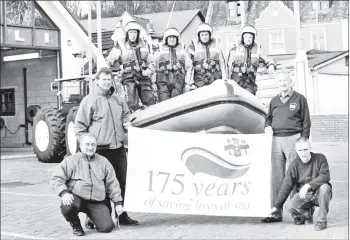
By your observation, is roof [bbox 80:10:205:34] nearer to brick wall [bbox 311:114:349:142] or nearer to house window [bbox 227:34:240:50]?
house window [bbox 227:34:240:50]

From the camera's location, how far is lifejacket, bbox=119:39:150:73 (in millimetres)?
8883

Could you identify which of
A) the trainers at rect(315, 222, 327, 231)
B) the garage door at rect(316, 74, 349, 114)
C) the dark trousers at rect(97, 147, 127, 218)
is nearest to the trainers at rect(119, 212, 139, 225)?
the dark trousers at rect(97, 147, 127, 218)

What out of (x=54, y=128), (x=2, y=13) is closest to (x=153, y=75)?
(x=54, y=128)

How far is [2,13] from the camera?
1905 cm

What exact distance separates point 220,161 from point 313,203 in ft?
3.50

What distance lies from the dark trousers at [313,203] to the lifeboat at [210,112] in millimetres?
1500

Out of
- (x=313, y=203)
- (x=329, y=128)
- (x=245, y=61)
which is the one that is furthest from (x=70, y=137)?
(x=329, y=128)

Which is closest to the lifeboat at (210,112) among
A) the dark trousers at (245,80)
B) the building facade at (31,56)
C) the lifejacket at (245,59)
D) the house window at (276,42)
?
the lifejacket at (245,59)

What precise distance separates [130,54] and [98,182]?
2.70m

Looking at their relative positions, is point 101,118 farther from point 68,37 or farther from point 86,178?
point 68,37

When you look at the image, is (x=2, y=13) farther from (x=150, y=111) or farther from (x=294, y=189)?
(x=294, y=189)

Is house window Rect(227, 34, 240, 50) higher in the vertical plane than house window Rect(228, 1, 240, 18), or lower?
lower

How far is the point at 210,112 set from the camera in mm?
7809

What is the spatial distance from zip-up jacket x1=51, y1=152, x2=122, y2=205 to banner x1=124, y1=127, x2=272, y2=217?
310 mm
